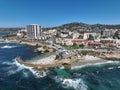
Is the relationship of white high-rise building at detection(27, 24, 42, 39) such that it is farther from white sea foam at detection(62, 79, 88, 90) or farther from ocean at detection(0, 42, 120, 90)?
white sea foam at detection(62, 79, 88, 90)

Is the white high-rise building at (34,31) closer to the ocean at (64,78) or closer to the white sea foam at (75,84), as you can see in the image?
the ocean at (64,78)

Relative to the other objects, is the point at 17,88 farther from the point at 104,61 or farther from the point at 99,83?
the point at 104,61

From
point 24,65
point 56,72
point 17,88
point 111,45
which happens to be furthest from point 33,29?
point 17,88

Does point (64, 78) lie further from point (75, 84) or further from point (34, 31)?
point (34, 31)

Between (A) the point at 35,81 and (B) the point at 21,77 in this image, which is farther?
(B) the point at 21,77

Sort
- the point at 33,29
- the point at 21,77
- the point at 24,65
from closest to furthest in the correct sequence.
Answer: the point at 21,77 < the point at 24,65 < the point at 33,29

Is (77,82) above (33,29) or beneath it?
beneath

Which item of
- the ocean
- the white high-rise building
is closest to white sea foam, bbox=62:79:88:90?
the ocean

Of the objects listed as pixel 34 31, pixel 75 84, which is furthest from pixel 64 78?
pixel 34 31
